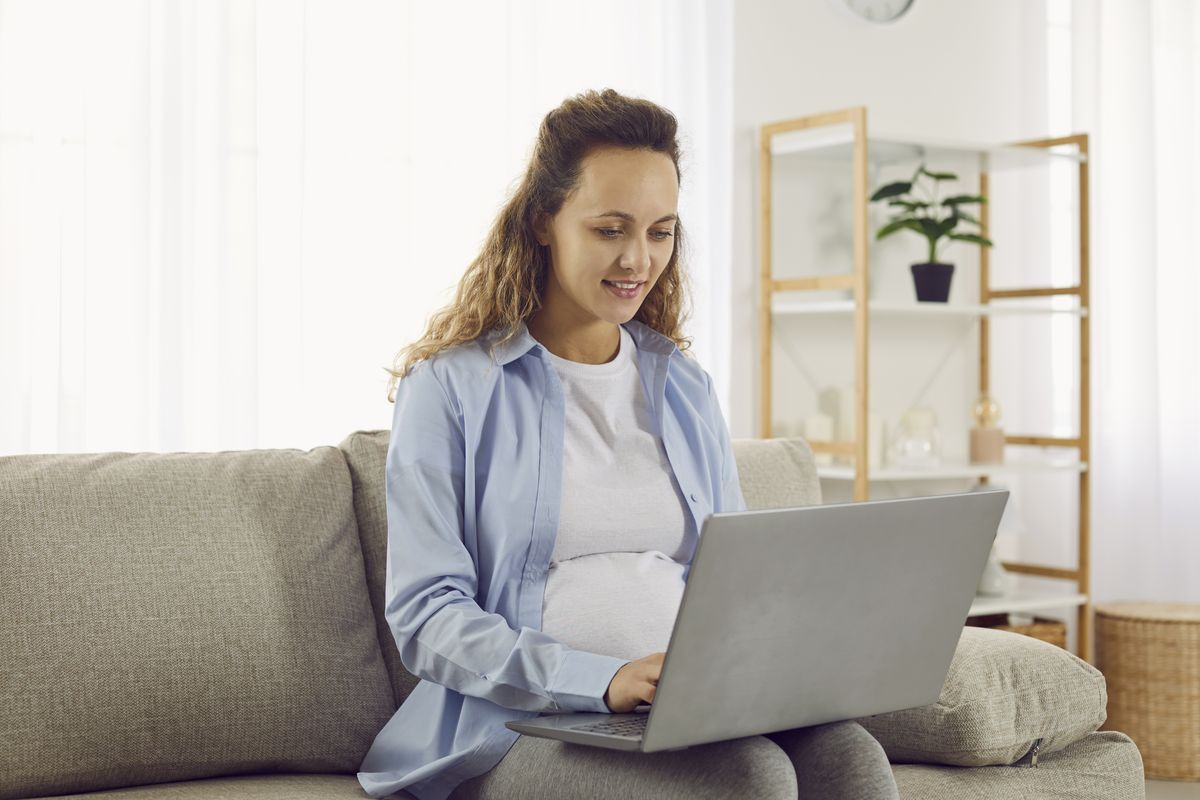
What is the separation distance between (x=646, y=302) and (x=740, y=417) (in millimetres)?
1509

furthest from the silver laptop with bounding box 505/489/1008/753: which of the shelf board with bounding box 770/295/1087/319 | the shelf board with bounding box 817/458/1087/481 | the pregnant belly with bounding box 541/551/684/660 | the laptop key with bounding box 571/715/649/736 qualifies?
the shelf board with bounding box 770/295/1087/319

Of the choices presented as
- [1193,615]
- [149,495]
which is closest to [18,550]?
[149,495]

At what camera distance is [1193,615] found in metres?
3.39

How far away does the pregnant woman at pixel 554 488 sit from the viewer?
1.43 meters

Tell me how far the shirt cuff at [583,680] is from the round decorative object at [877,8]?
2.49 meters

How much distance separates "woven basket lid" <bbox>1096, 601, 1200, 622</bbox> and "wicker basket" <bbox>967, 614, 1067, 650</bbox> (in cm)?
11

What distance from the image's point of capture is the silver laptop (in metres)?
1.18

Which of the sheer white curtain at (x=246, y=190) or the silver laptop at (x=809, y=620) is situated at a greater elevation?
the sheer white curtain at (x=246, y=190)

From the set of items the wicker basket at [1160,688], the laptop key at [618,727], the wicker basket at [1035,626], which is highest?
the laptop key at [618,727]

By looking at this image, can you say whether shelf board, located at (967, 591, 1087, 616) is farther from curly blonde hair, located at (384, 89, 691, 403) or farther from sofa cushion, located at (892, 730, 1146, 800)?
curly blonde hair, located at (384, 89, 691, 403)

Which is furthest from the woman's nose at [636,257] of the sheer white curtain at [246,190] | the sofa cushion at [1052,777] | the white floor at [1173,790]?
the white floor at [1173,790]

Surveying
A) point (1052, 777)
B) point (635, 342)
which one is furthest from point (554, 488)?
point (1052, 777)

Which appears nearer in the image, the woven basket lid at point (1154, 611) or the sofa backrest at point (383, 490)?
the sofa backrest at point (383, 490)

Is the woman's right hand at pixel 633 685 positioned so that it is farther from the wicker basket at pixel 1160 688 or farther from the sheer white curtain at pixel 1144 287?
the sheer white curtain at pixel 1144 287
